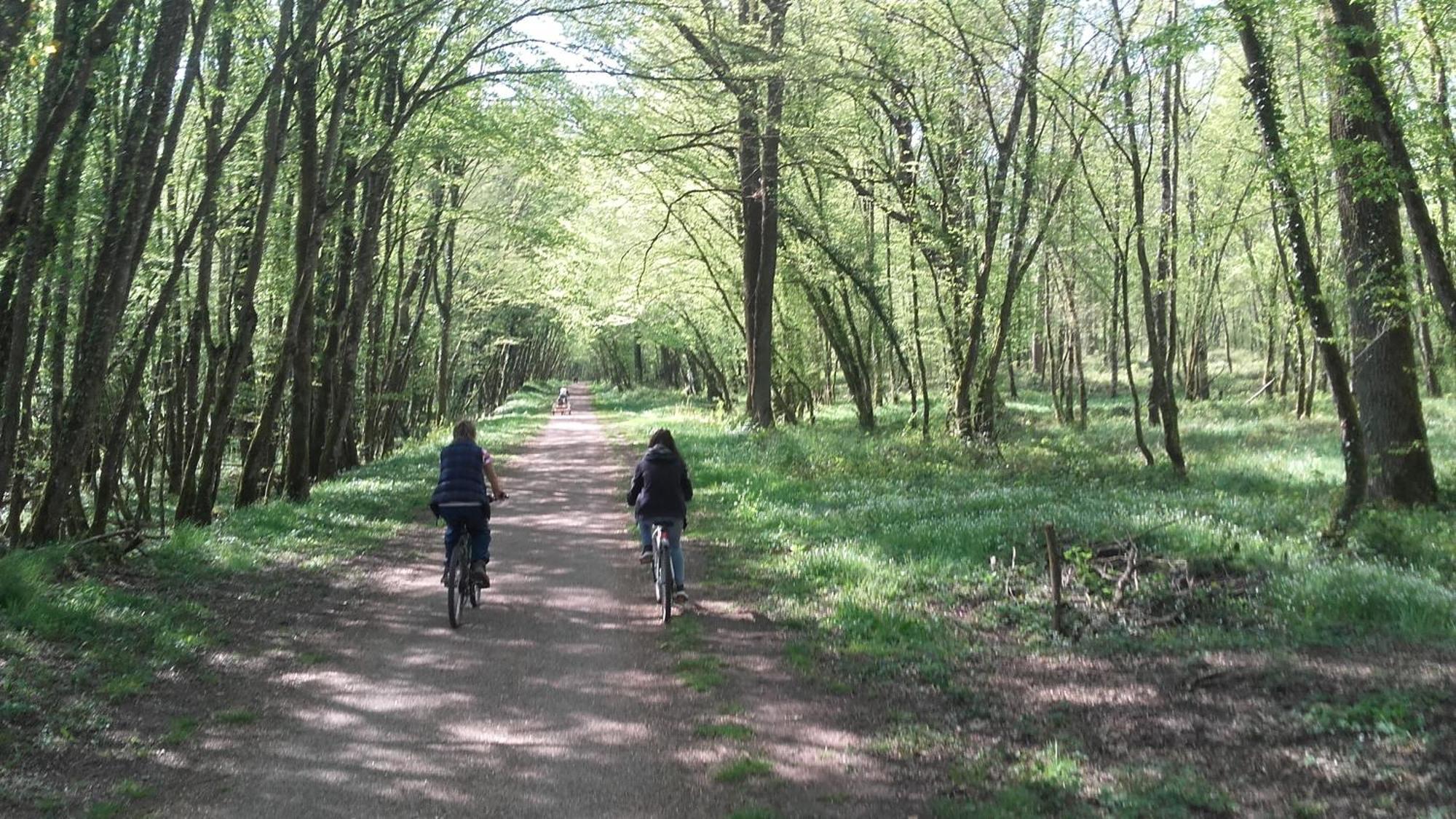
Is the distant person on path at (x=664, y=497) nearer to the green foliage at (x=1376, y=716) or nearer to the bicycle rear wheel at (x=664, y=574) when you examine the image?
the bicycle rear wheel at (x=664, y=574)

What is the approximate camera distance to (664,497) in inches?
Answer: 338

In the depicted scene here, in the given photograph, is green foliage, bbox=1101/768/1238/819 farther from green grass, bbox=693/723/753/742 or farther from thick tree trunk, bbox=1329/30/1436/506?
thick tree trunk, bbox=1329/30/1436/506

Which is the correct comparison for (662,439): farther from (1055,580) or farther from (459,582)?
(1055,580)

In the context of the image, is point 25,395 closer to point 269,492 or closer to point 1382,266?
point 269,492

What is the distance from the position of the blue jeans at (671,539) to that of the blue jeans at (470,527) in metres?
1.42

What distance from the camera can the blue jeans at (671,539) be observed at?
27.5 feet

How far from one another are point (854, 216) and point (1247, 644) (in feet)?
64.9

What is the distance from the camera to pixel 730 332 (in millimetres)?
34938

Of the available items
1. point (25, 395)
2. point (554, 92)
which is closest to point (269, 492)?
point (25, 395)

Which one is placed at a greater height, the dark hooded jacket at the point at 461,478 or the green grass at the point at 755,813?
the dark hooded jacket at the point at 461,478

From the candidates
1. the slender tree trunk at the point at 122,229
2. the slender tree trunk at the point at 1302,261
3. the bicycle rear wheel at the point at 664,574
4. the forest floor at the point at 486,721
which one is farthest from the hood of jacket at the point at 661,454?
the slender tree trunk at the point at 1302,261

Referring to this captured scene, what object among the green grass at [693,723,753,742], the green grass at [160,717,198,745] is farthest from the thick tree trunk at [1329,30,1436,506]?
the green grass at [160,717,198,745]

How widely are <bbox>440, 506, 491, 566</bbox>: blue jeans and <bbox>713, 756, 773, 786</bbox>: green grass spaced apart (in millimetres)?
4068

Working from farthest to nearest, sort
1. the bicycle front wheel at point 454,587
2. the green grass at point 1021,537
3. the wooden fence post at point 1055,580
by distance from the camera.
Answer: the bicycle front wheel at point 454,587 → the wooden fence post at point 1055,580 → the green grass at point 1021,537
